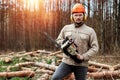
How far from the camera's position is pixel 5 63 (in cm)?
1398

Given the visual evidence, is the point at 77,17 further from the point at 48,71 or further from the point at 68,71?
the point at 48,71

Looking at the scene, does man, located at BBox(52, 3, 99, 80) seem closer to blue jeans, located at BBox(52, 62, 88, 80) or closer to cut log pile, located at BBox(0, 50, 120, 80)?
blue jeans, located at BBox(52, 62, 88, 80)

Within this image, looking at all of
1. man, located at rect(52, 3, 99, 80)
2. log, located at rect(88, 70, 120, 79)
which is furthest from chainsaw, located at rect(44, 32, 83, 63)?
log, located at rect(88, 70, 120, 79)

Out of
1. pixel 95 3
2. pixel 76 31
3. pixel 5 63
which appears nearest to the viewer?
pixel 76 31

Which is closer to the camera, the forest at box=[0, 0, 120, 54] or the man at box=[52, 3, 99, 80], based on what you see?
the man at box=[52, 3, 99, 80]

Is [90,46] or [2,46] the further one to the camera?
[2,46]

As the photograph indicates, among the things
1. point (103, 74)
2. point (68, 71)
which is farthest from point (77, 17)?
point (103, 74)

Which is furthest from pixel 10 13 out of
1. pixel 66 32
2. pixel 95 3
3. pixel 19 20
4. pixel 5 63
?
pixel 66 32

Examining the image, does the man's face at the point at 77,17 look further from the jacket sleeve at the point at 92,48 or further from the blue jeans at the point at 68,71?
the blue jeans at the point at 68,71

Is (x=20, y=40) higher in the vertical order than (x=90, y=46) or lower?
lower

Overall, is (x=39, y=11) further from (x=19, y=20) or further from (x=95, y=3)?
(x=95, y=3)

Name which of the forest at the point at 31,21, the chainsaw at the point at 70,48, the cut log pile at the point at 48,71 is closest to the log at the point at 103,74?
the cut log pile at the point at 48,71

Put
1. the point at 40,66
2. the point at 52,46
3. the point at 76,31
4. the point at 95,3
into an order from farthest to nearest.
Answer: the point at 52,46 → the point at 95,3 → the point at 40,66 → the point at 76,31

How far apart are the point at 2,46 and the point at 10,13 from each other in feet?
5.71
